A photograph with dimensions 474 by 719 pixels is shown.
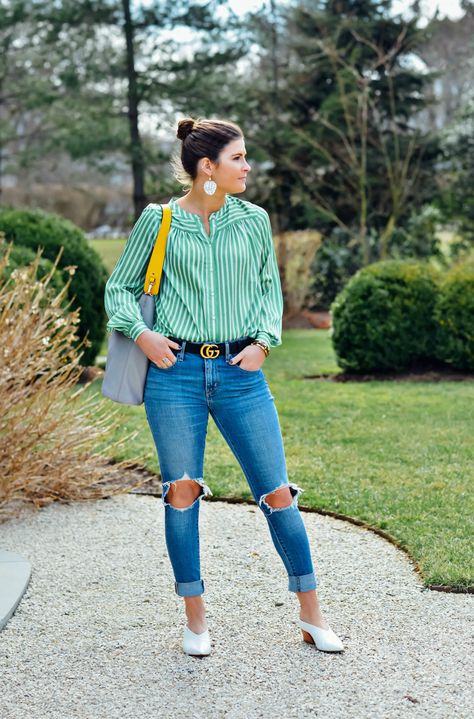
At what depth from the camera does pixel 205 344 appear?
3215mm

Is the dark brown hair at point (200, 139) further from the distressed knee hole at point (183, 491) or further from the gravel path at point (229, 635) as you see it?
A: the gravel path at point (229, 635)

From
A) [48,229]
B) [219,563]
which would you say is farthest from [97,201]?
[219,563]

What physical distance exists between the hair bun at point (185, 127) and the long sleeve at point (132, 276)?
0.26 metres

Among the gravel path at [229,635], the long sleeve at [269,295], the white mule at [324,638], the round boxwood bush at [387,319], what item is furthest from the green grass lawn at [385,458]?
the long sleeve at [269,295]

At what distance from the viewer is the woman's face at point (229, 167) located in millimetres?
3252

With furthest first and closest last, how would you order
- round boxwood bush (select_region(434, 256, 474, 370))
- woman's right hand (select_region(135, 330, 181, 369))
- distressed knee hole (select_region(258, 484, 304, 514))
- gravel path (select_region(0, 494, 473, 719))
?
round boxwood bush (select_region(434, 256, 474, 370)) < distressed knee hole (select_region(258, 484, 304, 514)) < woman's right hand (select_region(135, 330, 181, 369)) < gravel path (select_region(0, 494, 473, 719))

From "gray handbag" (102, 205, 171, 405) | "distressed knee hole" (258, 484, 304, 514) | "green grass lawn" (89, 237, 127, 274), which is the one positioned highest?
"gray handbag" (102, 205, 171, 405)

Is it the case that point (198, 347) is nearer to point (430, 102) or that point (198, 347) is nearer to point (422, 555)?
point (422, 555)

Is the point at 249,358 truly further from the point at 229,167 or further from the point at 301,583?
the point at 301,583

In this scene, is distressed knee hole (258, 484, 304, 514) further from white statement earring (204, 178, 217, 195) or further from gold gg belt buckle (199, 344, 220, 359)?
white statement earring (204, 178, 217, 195)

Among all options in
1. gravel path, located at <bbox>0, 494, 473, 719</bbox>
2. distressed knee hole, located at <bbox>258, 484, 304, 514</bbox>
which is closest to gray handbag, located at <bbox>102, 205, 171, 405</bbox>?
distressed knee hole, located at <bbox>258, 484, 304, 514</bbox>

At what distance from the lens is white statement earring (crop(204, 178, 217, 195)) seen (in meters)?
3.25

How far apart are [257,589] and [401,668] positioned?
3.10ft

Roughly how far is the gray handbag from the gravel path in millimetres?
926
